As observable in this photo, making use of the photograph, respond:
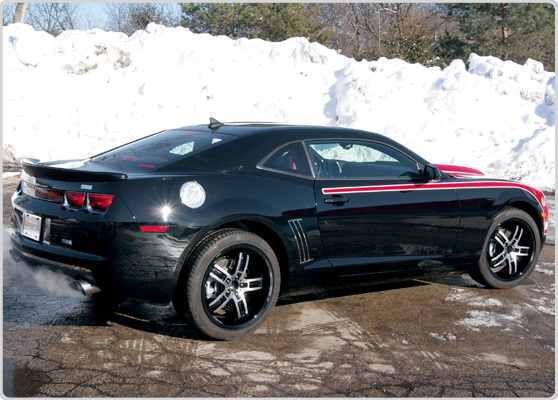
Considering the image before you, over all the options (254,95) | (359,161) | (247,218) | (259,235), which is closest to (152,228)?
(247,218)

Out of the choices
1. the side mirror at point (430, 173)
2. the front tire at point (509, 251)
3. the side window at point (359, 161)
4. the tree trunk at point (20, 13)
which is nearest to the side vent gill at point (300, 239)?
the side window at point (359, 161)

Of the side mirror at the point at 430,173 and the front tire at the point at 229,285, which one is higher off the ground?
the side mirror at the point at 430,173

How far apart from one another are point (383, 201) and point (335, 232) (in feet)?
1.69

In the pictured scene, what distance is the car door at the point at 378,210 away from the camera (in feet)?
15.0

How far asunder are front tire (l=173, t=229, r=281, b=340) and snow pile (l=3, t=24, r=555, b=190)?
9385mm

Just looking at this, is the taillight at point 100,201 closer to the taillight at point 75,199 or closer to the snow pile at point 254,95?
the taillight at point 75,199

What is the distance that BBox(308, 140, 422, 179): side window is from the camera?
474 centimetres

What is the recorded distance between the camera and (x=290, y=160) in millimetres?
4559

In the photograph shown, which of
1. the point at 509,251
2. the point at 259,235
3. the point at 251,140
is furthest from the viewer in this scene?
the point at 509,251

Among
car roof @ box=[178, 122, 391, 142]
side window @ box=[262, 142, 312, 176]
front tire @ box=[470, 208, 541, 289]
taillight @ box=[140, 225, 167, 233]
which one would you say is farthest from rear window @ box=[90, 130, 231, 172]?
front tire @ box=[470, 208, 541, 289]

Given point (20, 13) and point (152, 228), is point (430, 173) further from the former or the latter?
point (20, 13)

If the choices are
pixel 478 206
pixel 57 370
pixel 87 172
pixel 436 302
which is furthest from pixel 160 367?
pixel 478 206

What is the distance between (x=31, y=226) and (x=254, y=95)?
49.6 ft

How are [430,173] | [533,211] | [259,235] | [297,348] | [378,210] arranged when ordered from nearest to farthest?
[297,348], [259,235], [378,210], [430,173], [533,211]
